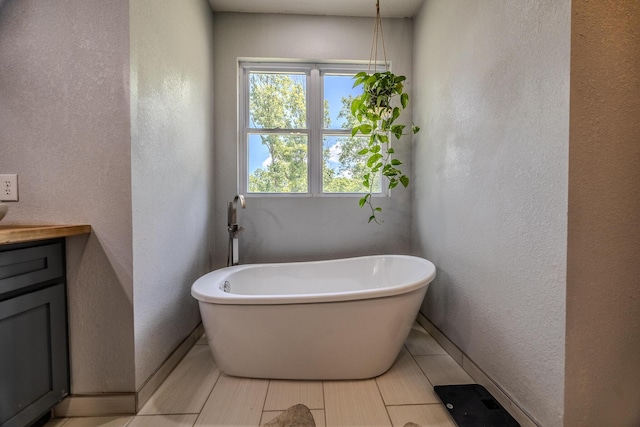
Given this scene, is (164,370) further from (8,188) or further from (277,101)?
(277,101)

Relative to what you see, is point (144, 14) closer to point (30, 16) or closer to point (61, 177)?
point (30, 16)

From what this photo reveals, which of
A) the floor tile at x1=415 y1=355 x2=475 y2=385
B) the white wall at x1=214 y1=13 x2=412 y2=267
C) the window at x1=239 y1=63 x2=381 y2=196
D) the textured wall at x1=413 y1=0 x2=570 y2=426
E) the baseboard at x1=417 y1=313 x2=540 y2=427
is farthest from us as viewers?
the window at x1=239 y1=63 x2=381 y2=196

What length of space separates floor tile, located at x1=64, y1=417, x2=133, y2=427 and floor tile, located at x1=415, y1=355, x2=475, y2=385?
1.50m

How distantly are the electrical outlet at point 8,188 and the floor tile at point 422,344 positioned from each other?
2245 mm

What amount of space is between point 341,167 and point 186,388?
6.30ft

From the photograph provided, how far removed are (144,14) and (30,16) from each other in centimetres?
44

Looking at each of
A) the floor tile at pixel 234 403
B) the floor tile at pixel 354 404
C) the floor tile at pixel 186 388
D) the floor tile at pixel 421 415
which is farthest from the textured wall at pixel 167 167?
the floor tile at pixel 421 415

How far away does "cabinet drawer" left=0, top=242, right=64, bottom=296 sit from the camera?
98 centimetres

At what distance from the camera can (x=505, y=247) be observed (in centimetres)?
130

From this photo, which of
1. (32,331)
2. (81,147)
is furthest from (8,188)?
(32,331)

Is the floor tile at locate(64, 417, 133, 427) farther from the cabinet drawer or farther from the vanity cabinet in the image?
the cabinet drawer

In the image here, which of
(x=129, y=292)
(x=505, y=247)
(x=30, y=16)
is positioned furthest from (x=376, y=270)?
(x=30, y=16)

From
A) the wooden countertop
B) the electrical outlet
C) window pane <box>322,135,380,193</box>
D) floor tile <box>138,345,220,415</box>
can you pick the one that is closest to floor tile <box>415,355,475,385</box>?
floor tile <box>138,345,220,415</box>

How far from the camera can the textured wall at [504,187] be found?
1044 millimetres
